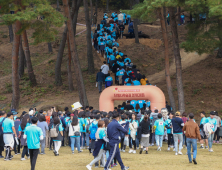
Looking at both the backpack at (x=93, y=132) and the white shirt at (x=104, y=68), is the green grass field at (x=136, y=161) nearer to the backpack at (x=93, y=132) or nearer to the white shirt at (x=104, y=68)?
the backpack at (x=93, y=132)

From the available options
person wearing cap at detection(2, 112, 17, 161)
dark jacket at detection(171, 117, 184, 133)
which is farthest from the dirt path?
person wearing cap at detection(2, 112, 17, 161)

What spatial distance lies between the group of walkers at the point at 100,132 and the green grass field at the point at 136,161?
0.34 m

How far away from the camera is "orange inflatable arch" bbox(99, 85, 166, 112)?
51.1 feet

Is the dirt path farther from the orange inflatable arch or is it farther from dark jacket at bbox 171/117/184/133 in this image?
dark jacket at bbox 171/117/184/133

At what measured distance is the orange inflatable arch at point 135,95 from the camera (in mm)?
15578

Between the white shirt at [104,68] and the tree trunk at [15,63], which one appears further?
the white shirt at [104,68]

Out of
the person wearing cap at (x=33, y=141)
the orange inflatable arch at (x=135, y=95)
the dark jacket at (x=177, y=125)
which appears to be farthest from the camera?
the orange inflatable arch at (x=135, y=95)

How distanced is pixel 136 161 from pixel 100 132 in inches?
88.7

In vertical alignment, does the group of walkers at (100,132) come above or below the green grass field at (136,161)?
above

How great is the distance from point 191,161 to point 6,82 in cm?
2067

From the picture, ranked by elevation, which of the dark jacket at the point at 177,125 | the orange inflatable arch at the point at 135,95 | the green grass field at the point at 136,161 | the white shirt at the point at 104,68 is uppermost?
the white shirt at the point at 104,68

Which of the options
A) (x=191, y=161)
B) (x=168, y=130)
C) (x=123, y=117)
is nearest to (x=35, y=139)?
(x=123, y=117)

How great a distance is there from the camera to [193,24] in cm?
1738

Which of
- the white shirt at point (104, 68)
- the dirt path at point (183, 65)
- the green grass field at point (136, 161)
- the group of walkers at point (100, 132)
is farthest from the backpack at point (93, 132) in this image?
the dirt path at point (183, 65)
